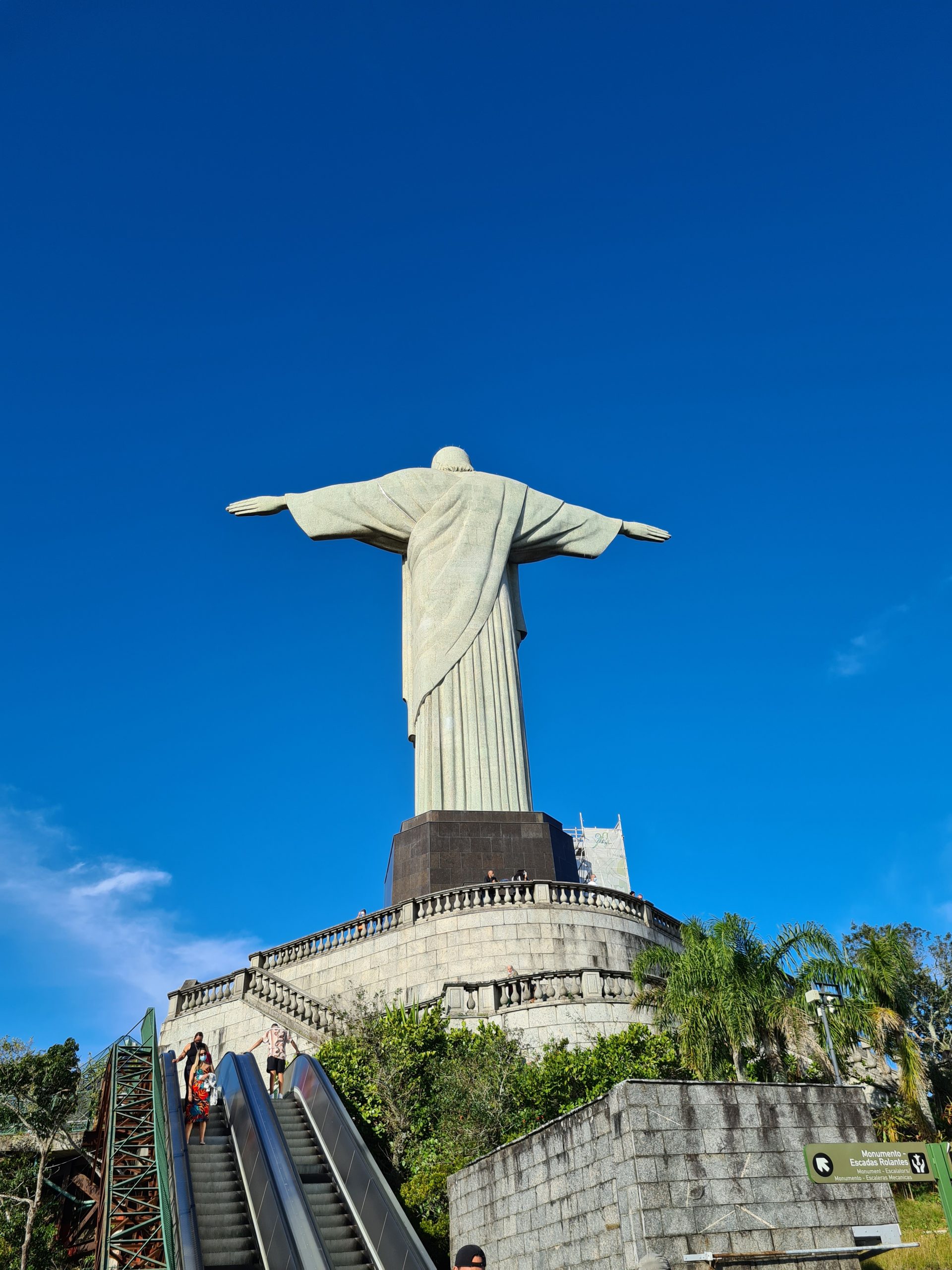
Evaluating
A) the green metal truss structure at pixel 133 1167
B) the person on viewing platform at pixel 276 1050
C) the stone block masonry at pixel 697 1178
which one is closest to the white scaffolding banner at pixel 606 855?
the person on viewing platform at pixel 276 1050

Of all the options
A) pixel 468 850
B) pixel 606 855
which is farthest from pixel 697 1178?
pixel 606 855

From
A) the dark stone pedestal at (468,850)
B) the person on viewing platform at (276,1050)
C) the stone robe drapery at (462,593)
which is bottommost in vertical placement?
the person on viewing platform at (276,1050)

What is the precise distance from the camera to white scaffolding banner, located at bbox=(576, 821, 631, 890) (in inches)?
2095

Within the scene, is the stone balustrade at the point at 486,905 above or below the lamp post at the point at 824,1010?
above

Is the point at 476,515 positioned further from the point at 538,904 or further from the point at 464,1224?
the point at 464,1224

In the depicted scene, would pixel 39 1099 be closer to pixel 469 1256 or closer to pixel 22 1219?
pixel 22 1219

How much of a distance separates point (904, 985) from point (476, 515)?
1689 cm

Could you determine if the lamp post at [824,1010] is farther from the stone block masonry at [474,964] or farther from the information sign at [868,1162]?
the information sign at [868,1162]

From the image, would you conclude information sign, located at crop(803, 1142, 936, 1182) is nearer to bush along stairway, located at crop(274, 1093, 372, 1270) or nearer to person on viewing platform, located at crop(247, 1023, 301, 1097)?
bush along stairway, located at crop(274, 1093, 372, 1270)

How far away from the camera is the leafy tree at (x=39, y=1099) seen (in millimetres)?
18406

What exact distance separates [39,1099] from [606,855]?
38.6m

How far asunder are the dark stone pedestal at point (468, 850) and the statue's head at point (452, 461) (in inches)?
420

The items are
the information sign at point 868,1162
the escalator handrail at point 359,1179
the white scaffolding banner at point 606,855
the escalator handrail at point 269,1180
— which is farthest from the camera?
the white scaffolding banner at point 606,855

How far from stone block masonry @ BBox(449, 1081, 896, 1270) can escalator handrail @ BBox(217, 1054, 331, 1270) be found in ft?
7.71
